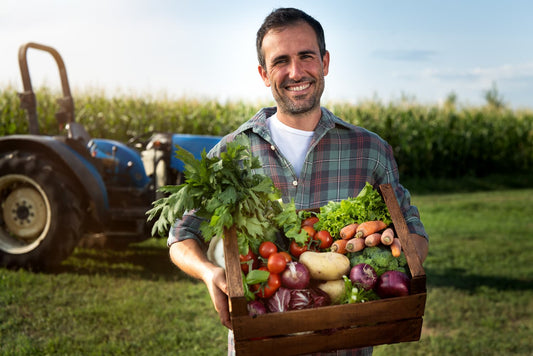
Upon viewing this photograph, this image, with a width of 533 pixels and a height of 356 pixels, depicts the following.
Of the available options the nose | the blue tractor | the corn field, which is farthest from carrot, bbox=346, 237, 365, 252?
the corn field

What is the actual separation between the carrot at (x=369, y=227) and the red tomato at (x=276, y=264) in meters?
0.28

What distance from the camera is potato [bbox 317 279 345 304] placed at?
1.66 meters

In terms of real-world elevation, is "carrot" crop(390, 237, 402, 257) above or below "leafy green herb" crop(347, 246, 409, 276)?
above

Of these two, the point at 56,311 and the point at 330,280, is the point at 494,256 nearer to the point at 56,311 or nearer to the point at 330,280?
the point at 56,311

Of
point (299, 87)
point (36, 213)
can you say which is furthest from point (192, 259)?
point (36, 213)

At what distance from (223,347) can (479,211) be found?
713cm

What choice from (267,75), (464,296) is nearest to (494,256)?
(464,296)

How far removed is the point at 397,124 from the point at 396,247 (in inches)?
506

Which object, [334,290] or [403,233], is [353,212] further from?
[334,290]

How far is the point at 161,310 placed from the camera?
185 inches

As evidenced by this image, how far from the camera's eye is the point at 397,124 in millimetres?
14133

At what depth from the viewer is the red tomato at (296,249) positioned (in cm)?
173

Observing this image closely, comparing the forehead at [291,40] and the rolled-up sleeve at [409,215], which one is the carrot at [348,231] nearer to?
the rolled-up sleeve at [409,215]

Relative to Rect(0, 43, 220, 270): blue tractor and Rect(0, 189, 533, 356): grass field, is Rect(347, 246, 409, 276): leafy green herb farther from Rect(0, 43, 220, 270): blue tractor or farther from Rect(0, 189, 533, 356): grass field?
Rect(0, 43, 220, 270): blue tractor
